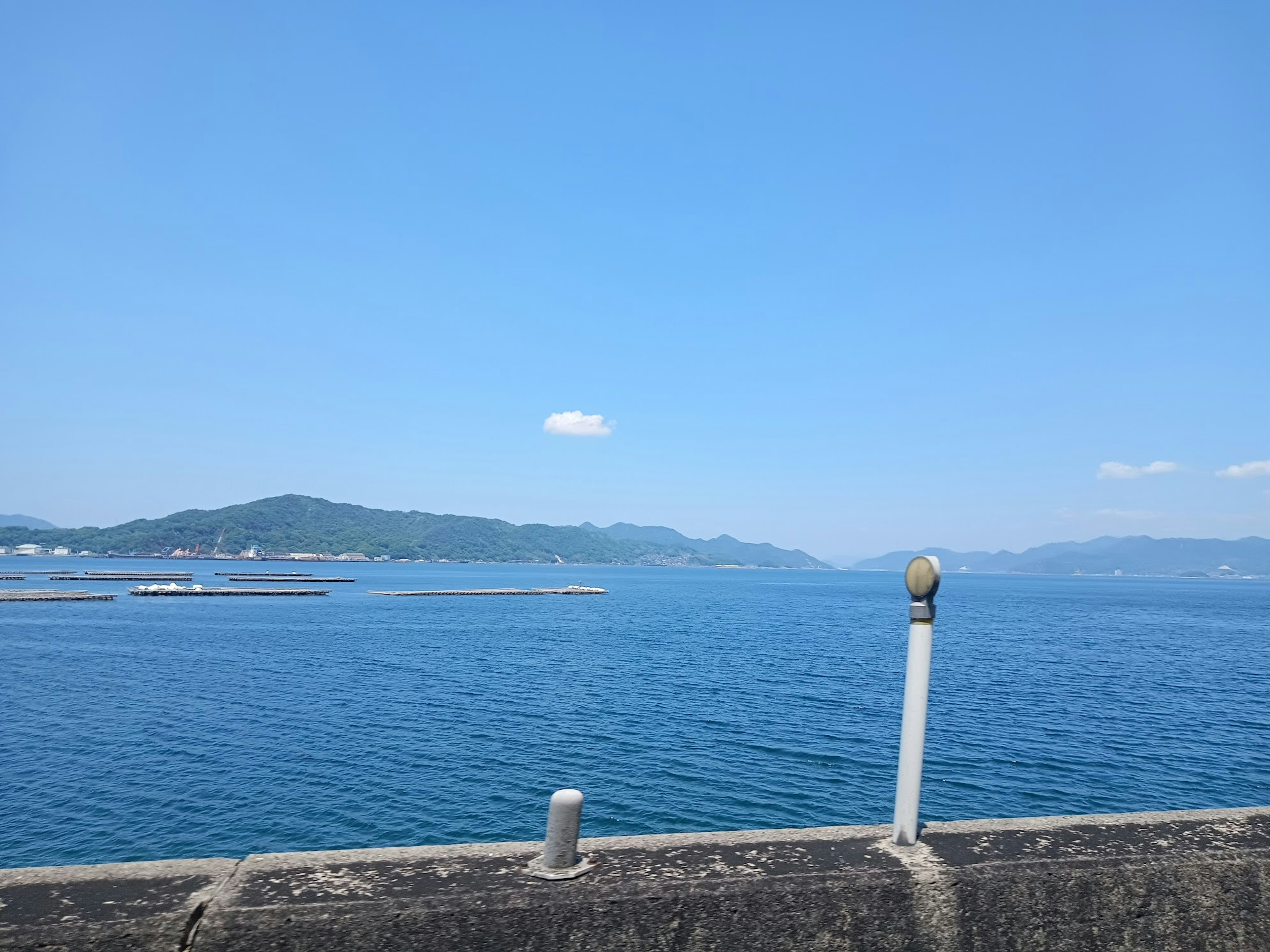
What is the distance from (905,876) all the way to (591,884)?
1544mm

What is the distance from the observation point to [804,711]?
109 feet

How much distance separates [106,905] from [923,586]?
4.21m

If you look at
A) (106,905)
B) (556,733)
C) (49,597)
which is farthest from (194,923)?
(49,597)

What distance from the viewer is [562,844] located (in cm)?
377

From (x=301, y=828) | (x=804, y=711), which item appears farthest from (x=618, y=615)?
(x=301, y=828)

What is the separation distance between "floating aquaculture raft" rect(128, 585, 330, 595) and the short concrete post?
383 ft

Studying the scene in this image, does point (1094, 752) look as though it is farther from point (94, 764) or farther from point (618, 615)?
point (618, 615)

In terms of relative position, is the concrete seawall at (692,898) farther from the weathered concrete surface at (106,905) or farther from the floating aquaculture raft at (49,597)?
the floating aquaculture raft at (49,597)

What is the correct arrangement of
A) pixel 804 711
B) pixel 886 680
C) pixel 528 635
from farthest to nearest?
pixel 528 635
pixel 886 680
pixel 804 711

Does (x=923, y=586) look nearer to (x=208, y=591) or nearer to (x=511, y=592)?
(x=511, y=592)

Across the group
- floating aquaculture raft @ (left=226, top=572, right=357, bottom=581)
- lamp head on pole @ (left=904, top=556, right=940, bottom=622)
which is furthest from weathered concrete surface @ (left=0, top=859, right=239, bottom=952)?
floating aquaculture raft @ (left=226, top=572, right=357, bottom=581)

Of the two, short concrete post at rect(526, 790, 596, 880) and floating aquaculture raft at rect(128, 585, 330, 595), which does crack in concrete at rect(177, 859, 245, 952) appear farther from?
floating aquaculture raft at rect(128, 585, 330, 595)

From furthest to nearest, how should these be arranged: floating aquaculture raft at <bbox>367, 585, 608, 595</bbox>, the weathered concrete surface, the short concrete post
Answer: floating aquaculture raft at <bbox>367, 585, 608, 595</bbox> → the short concrete post → the weathered concrete surface

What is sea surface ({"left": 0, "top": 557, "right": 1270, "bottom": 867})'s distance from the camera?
65.8 feet
